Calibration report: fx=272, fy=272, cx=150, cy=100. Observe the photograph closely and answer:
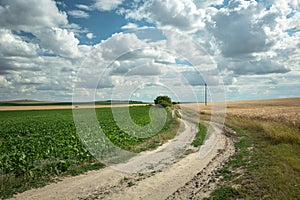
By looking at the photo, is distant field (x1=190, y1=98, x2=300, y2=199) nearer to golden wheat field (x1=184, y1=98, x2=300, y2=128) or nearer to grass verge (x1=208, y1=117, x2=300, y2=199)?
grass verge (x1=208, y1=117, x2=300, y2=199)

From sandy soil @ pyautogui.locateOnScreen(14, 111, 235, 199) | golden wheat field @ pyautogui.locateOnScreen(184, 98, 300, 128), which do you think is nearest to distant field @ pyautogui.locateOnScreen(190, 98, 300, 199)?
sandy soil @ pyautogui.locateOnScreen(14, 111, 235, 199)

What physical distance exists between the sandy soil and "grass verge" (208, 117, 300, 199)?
25.2 inches

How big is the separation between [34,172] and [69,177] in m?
1.31

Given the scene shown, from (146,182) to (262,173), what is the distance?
4231 millimetres

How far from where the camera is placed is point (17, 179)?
9500 millimetres

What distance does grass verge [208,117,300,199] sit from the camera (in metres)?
7.89

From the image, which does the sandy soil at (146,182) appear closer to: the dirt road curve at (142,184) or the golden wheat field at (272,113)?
the dirt road curve at (142,184)

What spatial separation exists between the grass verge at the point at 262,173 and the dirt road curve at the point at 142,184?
0.64m

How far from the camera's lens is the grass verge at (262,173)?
789 centimetres

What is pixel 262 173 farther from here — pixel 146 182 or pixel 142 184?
pixel 142 184

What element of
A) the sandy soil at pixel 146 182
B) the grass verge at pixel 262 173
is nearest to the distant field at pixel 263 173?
the grass verge at pixel 262 173

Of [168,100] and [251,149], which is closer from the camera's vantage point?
[251,149]

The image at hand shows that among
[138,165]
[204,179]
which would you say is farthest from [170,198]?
[138,165]

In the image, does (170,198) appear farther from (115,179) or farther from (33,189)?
(33,189)
